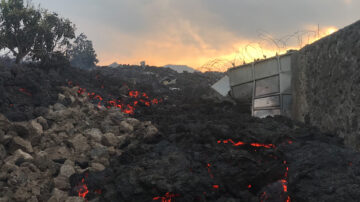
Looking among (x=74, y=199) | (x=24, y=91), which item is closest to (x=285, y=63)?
(x=74, y=199)

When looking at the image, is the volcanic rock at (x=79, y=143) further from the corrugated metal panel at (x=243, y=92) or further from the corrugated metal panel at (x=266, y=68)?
the corrugated metal panel at (x=243, y=92)

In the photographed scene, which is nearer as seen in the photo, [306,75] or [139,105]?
[306,75]

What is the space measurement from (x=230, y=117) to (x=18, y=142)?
807cm

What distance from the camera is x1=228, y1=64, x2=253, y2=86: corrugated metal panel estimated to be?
15.9 m

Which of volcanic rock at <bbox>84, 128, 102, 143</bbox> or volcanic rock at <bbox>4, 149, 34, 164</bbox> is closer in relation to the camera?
volcanic rock at <bbox>4, 149, 34, 164</bbox>

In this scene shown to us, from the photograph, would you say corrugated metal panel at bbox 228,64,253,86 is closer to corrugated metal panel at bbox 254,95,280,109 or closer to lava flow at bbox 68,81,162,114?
corrugated metal panel at bbox 254,95,280,109

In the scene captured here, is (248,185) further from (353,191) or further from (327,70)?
(327,70)

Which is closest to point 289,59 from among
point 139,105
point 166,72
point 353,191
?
point 139,105

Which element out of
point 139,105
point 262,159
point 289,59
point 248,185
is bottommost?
point 248,185

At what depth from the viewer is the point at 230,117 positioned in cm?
1306

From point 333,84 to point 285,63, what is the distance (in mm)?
4545

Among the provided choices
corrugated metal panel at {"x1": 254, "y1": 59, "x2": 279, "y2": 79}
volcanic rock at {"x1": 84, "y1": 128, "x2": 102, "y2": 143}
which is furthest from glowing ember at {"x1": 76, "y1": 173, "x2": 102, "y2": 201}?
corrugated metal panel at {"x1": 254, "y1": 59, "x2": 279, "y2": 79}

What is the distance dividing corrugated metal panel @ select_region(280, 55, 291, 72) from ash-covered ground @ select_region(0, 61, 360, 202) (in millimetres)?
3044

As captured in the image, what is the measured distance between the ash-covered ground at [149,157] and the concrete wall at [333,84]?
0.75 metres
